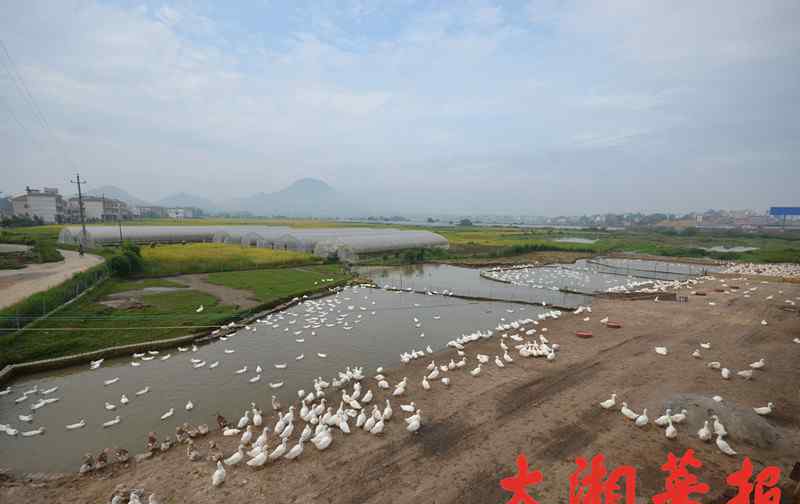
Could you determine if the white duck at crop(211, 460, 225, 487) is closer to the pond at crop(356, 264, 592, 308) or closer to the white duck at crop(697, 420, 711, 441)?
the white duck at crop(697, 420, 711, 441)

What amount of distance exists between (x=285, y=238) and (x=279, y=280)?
16.4 m

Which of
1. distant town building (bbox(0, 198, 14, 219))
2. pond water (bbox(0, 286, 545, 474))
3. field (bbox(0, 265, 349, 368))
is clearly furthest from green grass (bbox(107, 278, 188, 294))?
distant town building (bbox(0, 198, 14, 219))

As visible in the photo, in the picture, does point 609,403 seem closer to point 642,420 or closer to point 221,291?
point 642,420

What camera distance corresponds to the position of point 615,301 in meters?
22.5

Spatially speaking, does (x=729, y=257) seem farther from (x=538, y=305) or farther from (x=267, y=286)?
(x=267, y=286)

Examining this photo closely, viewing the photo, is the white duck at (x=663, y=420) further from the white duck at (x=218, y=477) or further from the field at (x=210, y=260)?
the field at (x=210, y=260)

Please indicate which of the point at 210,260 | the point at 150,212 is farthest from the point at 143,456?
the point at 150,212

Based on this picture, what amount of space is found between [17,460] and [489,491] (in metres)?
10.2

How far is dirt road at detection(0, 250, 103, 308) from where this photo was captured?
17106mm

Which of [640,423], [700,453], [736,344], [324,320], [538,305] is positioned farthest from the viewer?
A: [538,305]

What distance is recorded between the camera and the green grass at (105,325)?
43.2 ft

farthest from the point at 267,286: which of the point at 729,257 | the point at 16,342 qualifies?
the point at 729,257

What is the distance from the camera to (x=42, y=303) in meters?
15.5

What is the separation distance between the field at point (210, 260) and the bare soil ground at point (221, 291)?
1526 millimetres
